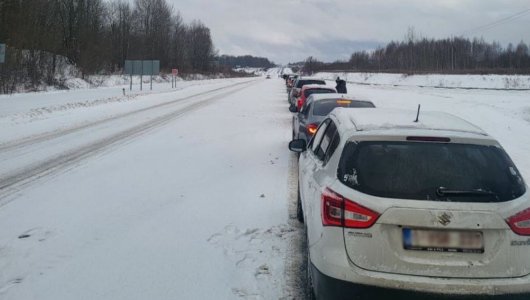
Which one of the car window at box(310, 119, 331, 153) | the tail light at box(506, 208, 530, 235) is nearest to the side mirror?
the car window at box(310, 119, 331, 153)

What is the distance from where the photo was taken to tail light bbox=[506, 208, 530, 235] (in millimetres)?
3305

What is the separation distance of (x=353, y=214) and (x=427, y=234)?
50 centimetres

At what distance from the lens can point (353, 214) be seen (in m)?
3.39

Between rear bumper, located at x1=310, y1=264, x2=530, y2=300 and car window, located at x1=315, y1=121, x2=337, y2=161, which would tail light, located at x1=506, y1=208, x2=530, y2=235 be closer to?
rear bumper, located at x1=310, y1=264, x2=530, y2=300

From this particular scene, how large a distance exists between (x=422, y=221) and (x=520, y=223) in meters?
0.67

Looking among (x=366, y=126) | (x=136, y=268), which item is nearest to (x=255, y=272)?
(x=136, y=268)

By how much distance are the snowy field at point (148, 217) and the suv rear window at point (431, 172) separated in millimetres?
1399

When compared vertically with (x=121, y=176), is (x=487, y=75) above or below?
above

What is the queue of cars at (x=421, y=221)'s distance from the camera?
3.26 metres

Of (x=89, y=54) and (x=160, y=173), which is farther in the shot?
(x=89, y=54)

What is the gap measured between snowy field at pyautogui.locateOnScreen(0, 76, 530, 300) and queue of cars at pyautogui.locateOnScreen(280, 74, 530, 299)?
1140mm

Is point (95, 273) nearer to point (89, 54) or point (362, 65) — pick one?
point (89, 54)

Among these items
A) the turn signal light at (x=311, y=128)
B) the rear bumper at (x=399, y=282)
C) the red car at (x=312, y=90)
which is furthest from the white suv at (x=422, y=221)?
the red car at (x=312, y=90)

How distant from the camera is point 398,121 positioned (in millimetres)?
4223
